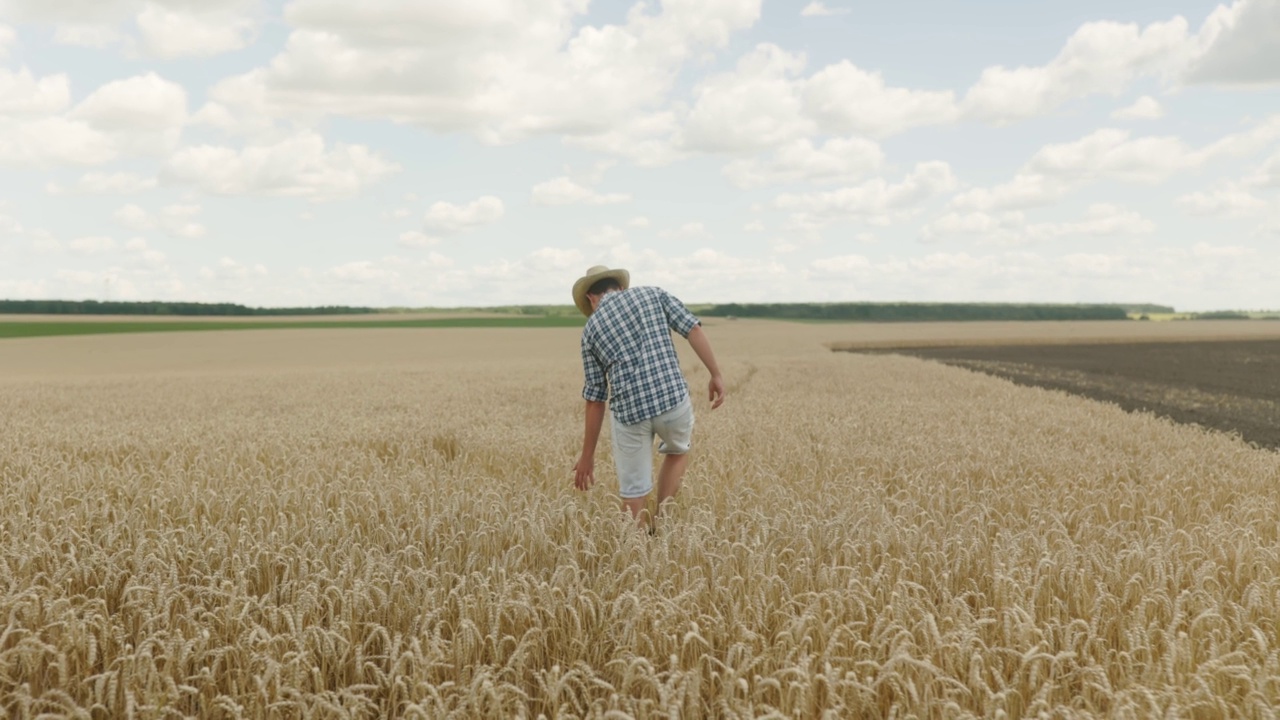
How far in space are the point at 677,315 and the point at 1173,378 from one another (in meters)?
28.2

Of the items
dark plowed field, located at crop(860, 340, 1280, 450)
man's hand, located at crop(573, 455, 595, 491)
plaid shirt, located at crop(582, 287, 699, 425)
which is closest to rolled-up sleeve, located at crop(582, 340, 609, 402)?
plaid shirt, located at crop(582, 287, 699, 425)

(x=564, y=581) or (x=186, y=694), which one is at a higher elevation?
(x=564, y=581)

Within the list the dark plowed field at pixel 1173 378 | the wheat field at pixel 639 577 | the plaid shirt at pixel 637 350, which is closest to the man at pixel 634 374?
the plaid shirt at pixel 637 350

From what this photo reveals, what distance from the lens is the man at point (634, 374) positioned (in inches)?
224

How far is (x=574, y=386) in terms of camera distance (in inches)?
760

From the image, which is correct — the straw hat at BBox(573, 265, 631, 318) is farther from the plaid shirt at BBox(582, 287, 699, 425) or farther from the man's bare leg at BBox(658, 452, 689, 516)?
the man's bare leg at BBox(658, 452, 689, 516)

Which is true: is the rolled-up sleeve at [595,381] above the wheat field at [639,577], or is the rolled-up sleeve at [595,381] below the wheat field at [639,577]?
above

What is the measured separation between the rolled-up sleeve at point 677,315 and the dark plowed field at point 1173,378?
38.4 feet

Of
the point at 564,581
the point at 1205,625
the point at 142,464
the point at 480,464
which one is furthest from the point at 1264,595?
the point at 142,464

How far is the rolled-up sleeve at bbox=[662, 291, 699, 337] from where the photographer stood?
575 cm

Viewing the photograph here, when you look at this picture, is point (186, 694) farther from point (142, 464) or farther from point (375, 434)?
point (375, 434)

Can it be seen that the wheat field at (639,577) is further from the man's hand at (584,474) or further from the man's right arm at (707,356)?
the man's right arm at (707,356)

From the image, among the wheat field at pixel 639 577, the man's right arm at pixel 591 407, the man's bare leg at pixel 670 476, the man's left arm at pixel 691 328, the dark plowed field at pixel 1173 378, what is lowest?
the dark plowed field at pixel 1173 378

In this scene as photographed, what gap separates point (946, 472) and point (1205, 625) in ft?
12.1
